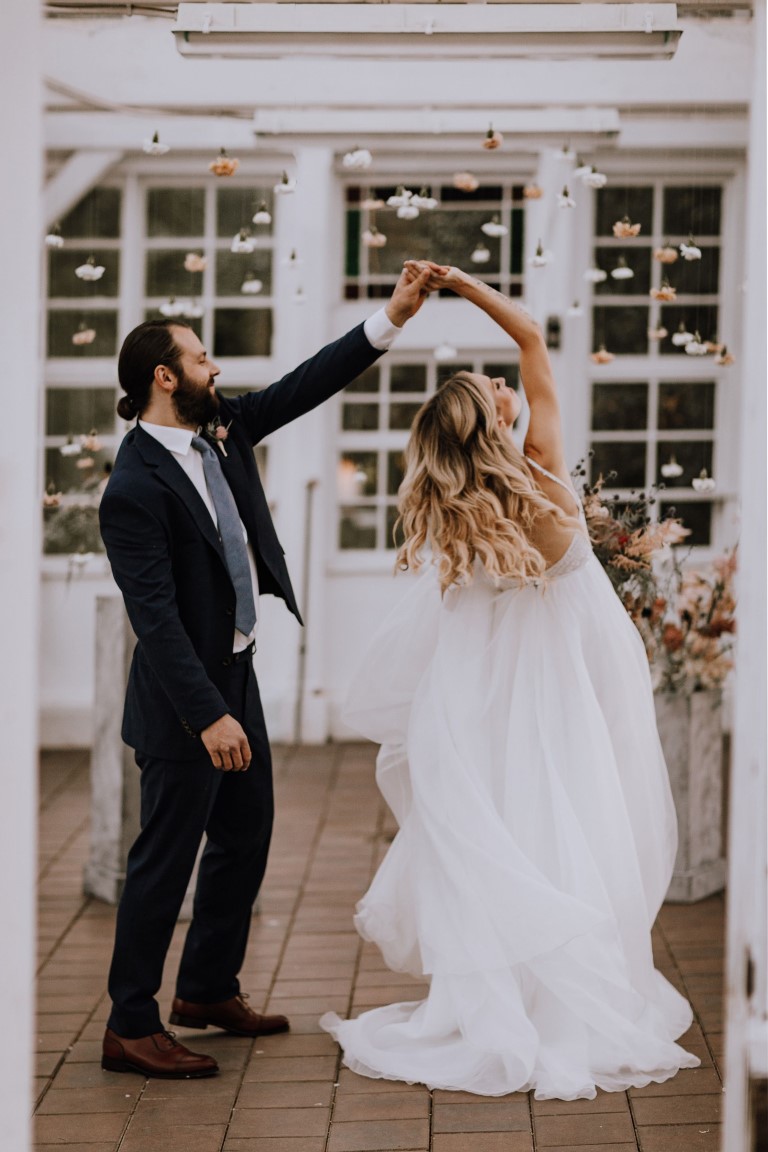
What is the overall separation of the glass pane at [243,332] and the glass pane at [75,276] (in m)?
0.59

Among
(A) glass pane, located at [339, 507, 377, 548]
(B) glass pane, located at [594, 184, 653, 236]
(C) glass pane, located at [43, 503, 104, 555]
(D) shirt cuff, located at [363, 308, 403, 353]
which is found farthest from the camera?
(A) glass pane, located at [339, 507, 377, 548]

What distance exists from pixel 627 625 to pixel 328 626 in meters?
4.06

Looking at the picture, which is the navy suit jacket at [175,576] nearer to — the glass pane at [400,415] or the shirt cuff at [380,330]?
the shirt cuff at [380,330]

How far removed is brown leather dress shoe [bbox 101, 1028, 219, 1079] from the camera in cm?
347

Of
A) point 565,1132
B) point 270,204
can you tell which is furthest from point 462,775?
point 270,204

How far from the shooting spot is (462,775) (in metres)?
3.46

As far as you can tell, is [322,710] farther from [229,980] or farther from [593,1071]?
[593,1071]

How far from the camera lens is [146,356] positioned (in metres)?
3.48

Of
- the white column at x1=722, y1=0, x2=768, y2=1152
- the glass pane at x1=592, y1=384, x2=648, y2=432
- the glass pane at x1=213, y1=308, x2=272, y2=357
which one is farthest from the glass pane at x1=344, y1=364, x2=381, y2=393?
the white column at x1=722, y1=0, x2=768, y2=1152

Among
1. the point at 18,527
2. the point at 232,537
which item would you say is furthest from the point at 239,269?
the point at 18,527

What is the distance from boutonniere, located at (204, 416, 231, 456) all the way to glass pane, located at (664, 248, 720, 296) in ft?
14.5

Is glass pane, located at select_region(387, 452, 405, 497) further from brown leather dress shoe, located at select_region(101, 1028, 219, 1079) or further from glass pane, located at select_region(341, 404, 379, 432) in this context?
brown leather dress shoe, located at select_region(101, 1028, 219, 1079)

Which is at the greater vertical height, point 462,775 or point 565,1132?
point 462,775

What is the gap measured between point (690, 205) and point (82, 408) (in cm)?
341
